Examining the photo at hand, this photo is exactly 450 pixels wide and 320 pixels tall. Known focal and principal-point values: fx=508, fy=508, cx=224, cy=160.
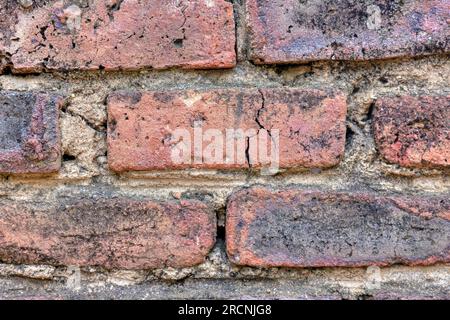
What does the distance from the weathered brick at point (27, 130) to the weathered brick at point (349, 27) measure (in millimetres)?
215

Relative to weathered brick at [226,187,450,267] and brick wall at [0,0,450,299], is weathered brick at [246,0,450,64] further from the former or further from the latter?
weathered brick at [226,187,450,267]

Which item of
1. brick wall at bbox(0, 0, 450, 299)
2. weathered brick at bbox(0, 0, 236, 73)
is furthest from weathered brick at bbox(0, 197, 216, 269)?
weathered brick at bbox(0, 0, 236, 73)

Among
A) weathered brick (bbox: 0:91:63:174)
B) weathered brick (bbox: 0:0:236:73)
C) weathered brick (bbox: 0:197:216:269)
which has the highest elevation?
weathered brick (bbox: 0:0:236:73)

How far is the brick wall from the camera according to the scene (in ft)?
1.61

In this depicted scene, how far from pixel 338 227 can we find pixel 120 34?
288mm

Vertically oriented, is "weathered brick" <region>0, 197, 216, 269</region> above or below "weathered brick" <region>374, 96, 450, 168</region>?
below

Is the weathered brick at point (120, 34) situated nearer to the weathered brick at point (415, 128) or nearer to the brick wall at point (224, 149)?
the brick wall at point (224, 149)

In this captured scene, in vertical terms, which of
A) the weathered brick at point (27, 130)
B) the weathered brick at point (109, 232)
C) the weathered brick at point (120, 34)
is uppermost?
the weathered brick at point (120, 34)

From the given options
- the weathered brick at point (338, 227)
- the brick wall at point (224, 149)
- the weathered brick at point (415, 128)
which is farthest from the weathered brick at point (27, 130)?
the weathered brick at point (415, 128)

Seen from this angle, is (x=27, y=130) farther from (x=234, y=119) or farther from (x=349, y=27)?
(x=349, y=27)

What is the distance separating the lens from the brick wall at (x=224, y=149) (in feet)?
1.61

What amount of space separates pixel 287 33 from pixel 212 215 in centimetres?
20

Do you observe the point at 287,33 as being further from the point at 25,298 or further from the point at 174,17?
the point at 25,298

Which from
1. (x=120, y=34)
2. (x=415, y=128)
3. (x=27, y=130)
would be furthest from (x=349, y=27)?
(x=27, y=130)
